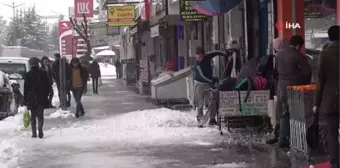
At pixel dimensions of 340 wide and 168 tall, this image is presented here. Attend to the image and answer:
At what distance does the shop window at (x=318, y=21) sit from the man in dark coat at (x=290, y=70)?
5.25 feet

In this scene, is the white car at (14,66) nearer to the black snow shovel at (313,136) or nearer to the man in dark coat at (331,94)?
the black snow shovel at (313,136)

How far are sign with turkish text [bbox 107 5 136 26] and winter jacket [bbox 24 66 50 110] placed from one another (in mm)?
16448

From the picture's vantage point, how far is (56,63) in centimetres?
2106

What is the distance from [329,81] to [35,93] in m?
7.49

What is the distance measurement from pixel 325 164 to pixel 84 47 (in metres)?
36.6

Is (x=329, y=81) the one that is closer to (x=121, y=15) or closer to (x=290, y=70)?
(x=290, y=70)


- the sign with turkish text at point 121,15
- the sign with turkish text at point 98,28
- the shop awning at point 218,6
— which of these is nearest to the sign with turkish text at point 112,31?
the sign with turkish text at point 98,28

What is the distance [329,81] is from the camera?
7176mm

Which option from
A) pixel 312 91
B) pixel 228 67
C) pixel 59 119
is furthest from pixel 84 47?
pixel 312 91

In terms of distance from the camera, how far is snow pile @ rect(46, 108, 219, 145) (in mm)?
12430

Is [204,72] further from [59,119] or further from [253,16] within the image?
[59,119]

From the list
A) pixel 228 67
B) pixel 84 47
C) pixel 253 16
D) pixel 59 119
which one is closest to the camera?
pixel 228 67

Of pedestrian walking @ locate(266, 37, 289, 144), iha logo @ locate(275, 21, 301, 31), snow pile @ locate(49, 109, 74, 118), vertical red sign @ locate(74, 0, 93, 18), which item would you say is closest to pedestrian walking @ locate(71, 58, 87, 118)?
snow pile @ locate(49, 109, 74, 118)

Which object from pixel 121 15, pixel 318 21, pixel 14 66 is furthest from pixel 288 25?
pixel 121 15
